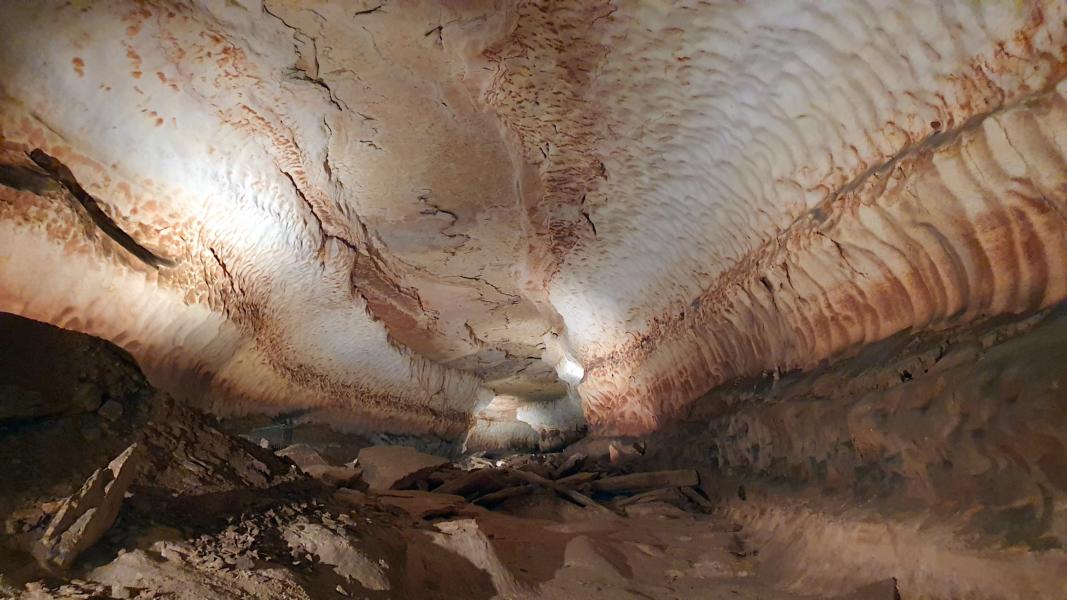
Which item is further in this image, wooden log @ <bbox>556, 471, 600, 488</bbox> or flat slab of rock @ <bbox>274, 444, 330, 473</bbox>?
wooden log @ <bbox>556, 471, 600, 488</bbox>

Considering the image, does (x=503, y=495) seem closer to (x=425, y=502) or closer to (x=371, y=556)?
(x=425, y=502)

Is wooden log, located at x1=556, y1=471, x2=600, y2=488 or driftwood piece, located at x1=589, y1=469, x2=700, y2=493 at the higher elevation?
driftwood piece, located at x1=589, y1=469, x2=700, y2=493

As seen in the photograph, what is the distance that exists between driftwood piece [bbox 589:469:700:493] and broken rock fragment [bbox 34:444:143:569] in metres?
4.27

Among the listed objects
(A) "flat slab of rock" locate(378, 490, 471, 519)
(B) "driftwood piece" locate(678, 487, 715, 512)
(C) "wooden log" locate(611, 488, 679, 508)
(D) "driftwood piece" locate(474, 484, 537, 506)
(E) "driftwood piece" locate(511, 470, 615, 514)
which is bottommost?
(A) "flat slab of rock" locate(378, 490, 471, 519)

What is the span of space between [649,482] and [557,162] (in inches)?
116

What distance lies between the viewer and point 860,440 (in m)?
2.83

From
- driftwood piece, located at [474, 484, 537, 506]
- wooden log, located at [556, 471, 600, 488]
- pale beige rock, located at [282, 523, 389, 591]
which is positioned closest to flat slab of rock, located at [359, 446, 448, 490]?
driftwood piece, located at [474, 484, 537, 506]

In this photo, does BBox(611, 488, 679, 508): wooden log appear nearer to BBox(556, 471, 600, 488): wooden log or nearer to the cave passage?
the cave passage

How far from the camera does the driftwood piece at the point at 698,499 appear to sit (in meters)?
4.52

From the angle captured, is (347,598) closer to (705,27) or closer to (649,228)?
(705,27)

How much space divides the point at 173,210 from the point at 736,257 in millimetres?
4051

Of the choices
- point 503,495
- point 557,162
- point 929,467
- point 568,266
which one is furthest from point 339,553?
point 568,266

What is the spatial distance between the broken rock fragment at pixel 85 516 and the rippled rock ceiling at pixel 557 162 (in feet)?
8.16

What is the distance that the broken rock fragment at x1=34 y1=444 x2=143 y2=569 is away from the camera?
1.30m
